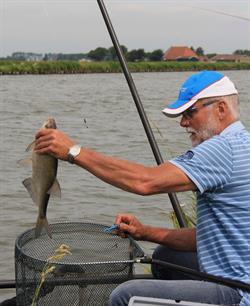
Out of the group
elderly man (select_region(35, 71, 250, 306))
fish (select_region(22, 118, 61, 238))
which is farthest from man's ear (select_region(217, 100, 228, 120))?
fish (select_region(22, 118, 61, 238))

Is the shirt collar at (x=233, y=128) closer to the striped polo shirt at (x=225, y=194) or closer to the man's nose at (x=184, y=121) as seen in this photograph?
the striped polo shirt at (x=225, y=194)

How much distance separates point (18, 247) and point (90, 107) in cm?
1937

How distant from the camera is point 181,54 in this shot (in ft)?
213

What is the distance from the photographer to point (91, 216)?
1019cm

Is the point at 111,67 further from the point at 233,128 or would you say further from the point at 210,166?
the point at 210,166

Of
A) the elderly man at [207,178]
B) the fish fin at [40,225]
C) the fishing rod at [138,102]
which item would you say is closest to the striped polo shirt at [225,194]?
the elderly man at [207,178]

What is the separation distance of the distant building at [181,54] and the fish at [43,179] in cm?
6111

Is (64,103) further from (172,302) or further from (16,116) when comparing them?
(172,302)

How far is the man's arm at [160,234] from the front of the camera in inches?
153

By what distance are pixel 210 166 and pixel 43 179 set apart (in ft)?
2.84

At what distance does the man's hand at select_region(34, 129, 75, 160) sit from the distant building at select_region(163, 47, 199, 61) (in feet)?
202

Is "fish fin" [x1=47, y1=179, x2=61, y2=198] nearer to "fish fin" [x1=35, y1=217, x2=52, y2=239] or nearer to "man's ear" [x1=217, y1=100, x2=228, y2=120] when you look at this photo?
"fish fin" [x1=35, y1=217, x2=52, y2=239]

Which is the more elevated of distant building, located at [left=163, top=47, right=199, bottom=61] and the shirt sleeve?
the shirt sleeve

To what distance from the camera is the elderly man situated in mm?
3123
